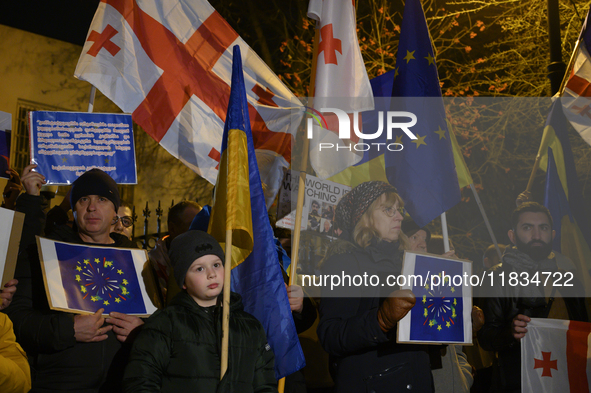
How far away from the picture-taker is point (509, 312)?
429 cm

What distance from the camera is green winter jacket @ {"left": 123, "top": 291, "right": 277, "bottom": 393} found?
3.06 m

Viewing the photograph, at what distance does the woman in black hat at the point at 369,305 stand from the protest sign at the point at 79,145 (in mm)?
2127

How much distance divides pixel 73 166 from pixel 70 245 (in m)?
1.34

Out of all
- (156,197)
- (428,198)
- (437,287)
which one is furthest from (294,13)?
(437,287)

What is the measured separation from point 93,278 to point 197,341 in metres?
0.96

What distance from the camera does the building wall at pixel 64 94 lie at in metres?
11.5

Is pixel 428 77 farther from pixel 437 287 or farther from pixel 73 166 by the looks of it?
pixel 73 166

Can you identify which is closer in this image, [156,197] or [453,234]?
[453,234]

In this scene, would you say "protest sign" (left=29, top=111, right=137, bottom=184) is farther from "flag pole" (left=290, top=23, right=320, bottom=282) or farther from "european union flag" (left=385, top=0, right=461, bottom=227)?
"european union flag" (left=385, top=0, right=461, bottom=227)

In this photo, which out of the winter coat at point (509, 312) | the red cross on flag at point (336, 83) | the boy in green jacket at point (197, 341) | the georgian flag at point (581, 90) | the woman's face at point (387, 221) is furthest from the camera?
the georgian flag at point (581, 90)

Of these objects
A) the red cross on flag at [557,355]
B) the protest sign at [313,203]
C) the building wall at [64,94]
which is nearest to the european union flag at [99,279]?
the red cross on flag at [557,355]

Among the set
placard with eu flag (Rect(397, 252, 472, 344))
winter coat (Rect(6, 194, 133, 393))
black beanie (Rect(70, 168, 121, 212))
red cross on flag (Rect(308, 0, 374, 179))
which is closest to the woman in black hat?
placard with eu flag (Rect(397, 252, 472, 344))

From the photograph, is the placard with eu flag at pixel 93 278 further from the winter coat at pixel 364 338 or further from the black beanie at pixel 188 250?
the winter coat at pixel 364 338

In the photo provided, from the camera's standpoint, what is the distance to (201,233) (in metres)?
3.53
